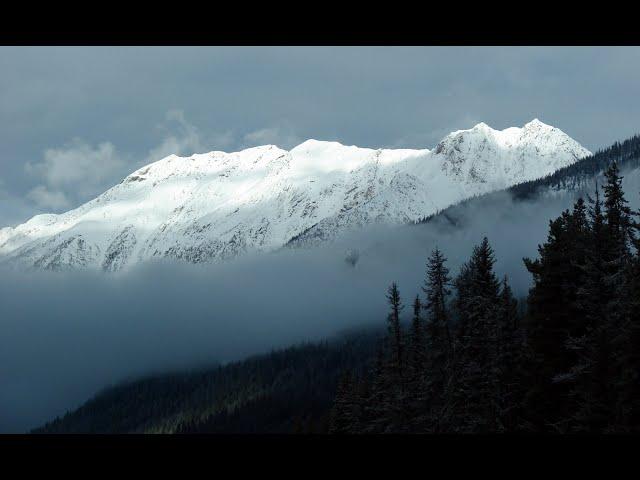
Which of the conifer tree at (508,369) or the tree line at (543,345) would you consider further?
the conifer tree at (508,369)

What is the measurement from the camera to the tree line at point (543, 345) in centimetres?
2428

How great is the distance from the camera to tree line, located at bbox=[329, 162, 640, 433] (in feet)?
79.7

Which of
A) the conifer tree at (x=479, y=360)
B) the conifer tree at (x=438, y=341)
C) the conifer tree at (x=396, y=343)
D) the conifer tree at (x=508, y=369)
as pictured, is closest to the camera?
the conifer tree at (x=508, y=369)

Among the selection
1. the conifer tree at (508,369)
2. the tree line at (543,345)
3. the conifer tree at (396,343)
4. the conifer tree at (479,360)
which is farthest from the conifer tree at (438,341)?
the conifer tree at (508,369)

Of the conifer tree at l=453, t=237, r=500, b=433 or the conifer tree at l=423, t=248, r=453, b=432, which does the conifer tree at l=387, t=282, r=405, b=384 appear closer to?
the conifer tree at l=423, t=248, r=453, b=432

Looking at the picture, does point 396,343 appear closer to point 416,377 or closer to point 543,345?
point 416,377

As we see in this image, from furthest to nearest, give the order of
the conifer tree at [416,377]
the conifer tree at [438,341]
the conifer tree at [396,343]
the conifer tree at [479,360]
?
the conifer tree at [396,343] < the conifer tree at [438,341] < the conifer tree at [416,377] < the conifer tree at [479,360]

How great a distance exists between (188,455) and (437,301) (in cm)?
4104

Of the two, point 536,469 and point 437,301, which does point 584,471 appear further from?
point 437,301

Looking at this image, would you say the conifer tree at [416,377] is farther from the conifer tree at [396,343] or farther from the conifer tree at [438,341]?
the conifer tree at [396,343]

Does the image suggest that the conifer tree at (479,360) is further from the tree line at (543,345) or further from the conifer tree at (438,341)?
the conifer tree at (438,341)

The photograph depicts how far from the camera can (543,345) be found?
3041cm
